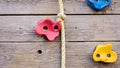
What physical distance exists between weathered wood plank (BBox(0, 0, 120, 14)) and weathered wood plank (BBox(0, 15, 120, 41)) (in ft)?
0.06

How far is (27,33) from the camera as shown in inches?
43.3

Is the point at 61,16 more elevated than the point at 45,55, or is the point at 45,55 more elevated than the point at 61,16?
the point at 61,16

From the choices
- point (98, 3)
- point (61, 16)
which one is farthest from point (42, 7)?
point (98, 3)

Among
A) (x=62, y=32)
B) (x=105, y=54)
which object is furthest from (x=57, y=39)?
(x=105, y=54)

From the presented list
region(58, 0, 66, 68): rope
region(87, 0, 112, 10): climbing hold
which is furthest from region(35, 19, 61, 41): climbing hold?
region(87, 0, 112, 10): climbing hold

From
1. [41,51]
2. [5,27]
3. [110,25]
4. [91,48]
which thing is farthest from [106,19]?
[5,27]

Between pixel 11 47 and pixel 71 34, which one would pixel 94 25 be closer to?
pixel 71 34

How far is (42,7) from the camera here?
112 cm

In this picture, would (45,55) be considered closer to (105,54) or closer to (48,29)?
(48,29)

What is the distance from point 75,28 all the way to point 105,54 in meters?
0.15

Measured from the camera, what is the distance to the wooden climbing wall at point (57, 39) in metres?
1.08

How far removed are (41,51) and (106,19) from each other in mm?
277

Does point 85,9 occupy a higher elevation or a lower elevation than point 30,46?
higher

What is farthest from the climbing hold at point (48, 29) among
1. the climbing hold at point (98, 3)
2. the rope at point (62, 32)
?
the climbing hold at point (98, 3)
